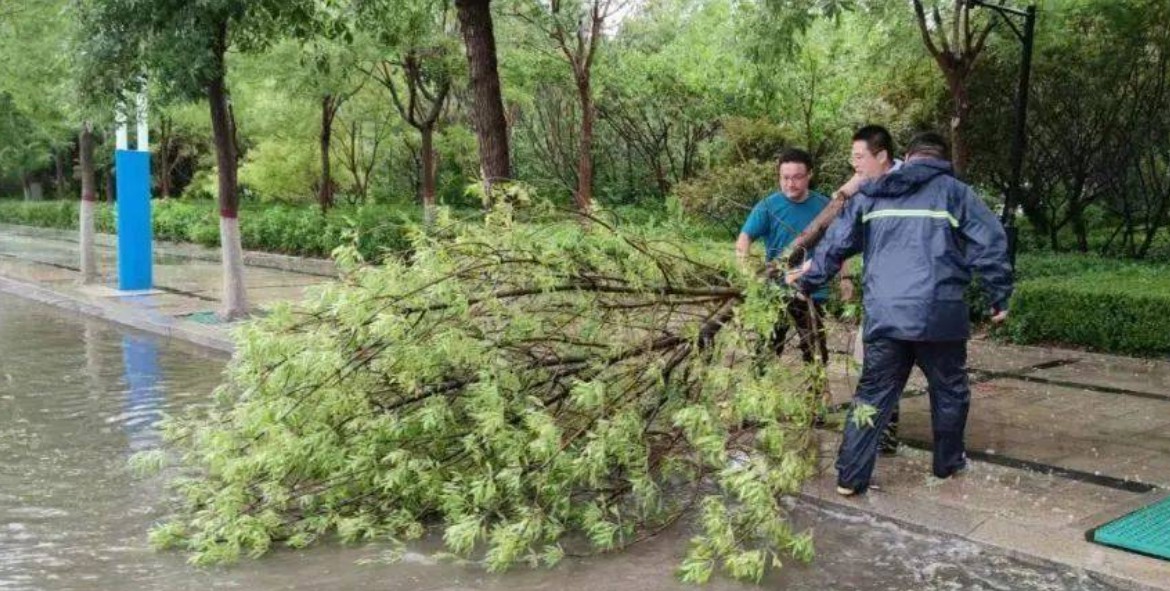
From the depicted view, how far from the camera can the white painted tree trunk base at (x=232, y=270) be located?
39.0ft

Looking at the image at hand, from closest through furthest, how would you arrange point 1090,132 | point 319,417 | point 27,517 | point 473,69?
point 319,417 < point 27,517 < point 473,69 < point 1090,132

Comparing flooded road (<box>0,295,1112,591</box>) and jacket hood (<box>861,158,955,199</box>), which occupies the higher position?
jacket hood (<box>861,158,955,199</box>)

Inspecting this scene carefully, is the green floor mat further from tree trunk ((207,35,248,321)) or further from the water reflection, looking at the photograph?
tree trunk ((207,35,248,321))

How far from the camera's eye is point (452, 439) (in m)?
5.02

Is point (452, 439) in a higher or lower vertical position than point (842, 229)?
lower

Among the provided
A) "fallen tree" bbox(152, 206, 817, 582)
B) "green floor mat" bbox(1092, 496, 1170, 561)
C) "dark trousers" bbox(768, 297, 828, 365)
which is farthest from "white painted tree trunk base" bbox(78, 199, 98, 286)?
"green floor mat" bbox(1092, 496, 1170, 561)

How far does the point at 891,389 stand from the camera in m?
5.17

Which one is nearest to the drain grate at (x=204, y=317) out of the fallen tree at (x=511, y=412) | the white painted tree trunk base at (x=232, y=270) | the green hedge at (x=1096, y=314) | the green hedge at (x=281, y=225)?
the white painted tree trunk base at (x=232, y=270)

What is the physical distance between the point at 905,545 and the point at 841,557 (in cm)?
34

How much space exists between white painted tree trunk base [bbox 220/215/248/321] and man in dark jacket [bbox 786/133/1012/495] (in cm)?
831

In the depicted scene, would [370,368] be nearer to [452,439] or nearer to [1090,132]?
[452,439]

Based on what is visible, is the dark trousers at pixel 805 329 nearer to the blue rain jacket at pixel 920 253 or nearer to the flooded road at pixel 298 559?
the blue rain jacket at pixel 920 253

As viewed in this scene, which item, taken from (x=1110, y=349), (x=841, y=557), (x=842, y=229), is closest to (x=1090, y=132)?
(x=1110, y=349)

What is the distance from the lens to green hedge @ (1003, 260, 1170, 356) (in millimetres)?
9000
